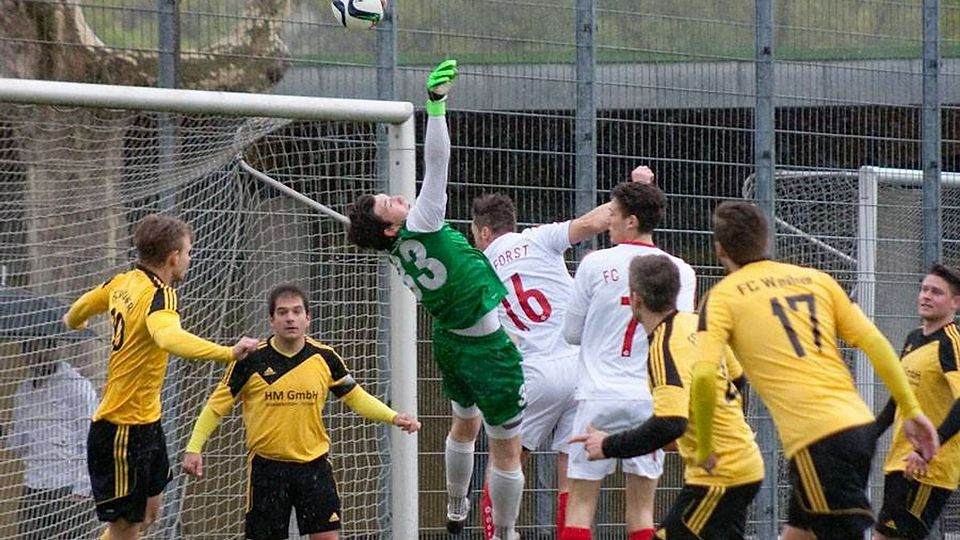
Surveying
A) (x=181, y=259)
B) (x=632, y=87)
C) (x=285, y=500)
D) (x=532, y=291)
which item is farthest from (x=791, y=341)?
(x=632, y=87)

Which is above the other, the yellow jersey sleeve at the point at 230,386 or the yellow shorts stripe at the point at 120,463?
the yellow jersey sleeve at the point at 230,386

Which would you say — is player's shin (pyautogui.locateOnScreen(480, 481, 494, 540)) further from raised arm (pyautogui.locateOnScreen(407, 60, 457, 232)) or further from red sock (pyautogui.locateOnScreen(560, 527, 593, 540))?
raised arm (pyautogui.locateOnScreen(407, 60, 457, 232))

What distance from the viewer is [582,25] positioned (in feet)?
34.2

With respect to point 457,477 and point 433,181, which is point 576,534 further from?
point 433,181

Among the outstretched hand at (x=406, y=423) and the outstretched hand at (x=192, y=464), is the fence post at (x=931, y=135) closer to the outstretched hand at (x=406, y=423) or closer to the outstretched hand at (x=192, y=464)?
the outstretched hand at (x=406, y=423)

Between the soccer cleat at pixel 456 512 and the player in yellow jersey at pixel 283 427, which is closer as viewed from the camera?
the player in yellow jersey at pixel 283 427

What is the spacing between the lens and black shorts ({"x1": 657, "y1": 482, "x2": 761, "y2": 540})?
21.9 feet

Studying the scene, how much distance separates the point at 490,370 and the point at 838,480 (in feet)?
8.08

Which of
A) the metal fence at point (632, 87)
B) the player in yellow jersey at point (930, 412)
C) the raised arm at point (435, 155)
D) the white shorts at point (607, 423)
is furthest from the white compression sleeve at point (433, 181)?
the player in yellow jersey at point (930, 412)

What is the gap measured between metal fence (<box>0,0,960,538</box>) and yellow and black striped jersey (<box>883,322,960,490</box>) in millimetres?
2255

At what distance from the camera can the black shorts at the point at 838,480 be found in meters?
6.61

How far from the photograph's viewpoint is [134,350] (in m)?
8.12

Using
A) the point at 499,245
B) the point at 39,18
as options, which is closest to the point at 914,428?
the point at 499,245

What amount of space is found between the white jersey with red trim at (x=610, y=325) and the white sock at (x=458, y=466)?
3.10ft
